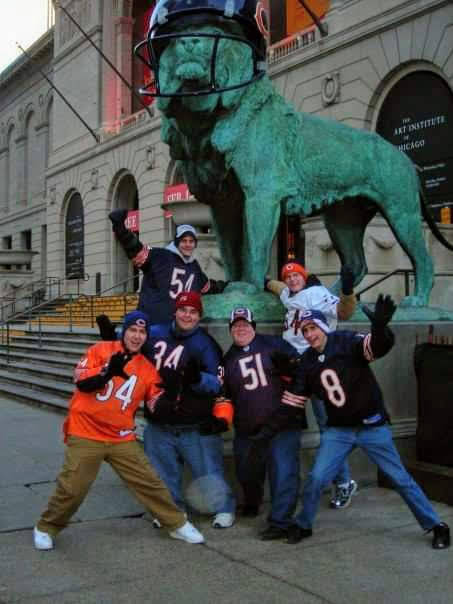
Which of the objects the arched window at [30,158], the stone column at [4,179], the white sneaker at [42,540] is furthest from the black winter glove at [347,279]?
the stone column at [4,179]

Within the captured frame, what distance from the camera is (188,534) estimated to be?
471 cm

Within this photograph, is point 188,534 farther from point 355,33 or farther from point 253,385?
point 355,33

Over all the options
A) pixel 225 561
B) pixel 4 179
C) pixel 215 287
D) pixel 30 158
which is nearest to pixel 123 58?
pixel 30 158

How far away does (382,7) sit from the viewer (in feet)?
61.9

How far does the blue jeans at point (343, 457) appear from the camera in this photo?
4679 millimetres

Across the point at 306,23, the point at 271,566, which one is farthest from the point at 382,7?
the point at 271,566

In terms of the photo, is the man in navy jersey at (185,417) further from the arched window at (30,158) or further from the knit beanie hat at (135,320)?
the arched window at (30,158)

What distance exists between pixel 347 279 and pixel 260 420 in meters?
1.19

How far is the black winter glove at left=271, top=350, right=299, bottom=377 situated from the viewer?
200 inches

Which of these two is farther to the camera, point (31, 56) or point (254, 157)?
point (31, 56)

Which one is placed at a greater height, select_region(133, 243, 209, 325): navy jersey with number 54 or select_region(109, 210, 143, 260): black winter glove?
select_region(109, 210, 143, 260): black winter glove

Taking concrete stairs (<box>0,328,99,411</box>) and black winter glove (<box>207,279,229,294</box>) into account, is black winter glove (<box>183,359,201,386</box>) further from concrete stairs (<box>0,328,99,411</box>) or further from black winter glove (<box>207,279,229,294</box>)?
concrete stairs (<box>0,328,99,411</box>)

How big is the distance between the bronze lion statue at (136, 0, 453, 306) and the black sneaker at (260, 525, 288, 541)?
223cm

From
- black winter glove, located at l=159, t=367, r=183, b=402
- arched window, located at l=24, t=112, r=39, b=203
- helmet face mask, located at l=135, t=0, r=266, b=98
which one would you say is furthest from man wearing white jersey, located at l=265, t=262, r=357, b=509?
arched window, located at l=24, t=112, r=39, b=203
